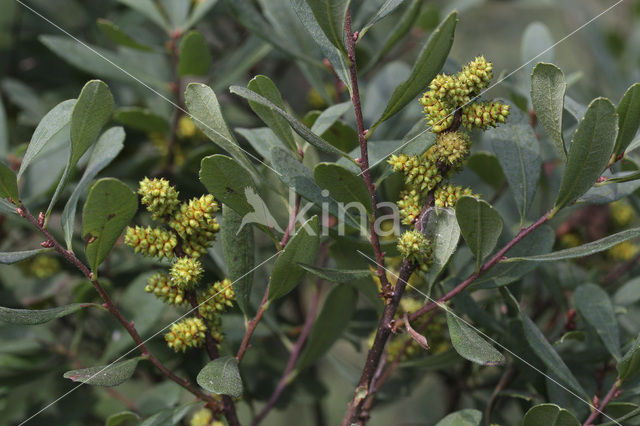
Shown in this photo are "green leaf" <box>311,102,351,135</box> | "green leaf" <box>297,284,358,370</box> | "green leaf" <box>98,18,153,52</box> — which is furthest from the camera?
"green leaf" <box>98,18,153,52</box>

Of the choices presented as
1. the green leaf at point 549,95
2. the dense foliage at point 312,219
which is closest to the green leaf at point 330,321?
the dense foliage at point 312,219

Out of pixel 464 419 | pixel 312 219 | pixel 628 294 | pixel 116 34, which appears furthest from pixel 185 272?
pixel 628 294

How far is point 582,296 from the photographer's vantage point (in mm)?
965

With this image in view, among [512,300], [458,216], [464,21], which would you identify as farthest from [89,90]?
[464,21]

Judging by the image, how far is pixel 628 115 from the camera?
743mm

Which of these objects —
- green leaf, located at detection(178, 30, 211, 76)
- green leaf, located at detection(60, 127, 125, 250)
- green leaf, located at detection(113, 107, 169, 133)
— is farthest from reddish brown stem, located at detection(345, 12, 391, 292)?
green leaf, located at detection(113, 107, 169, 133)

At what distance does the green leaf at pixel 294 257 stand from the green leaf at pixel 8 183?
1.05 ft

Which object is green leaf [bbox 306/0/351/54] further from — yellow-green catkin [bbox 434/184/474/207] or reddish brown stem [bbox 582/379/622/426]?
reddish brown stem [bbox 582/379/622/426]

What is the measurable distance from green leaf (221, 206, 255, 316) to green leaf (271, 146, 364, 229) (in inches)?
3.5

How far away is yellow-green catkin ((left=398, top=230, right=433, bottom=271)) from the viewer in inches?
29.6

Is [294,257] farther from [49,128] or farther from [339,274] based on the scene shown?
[49,128]

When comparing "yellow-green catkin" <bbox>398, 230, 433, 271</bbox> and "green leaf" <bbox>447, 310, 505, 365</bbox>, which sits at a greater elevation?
"yellow-green catkin" <bbox>398, 230, 433, 271</bbox>

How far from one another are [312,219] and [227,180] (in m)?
0.11

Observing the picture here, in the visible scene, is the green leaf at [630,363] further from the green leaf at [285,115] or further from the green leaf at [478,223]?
the green leaf at [285,115]
